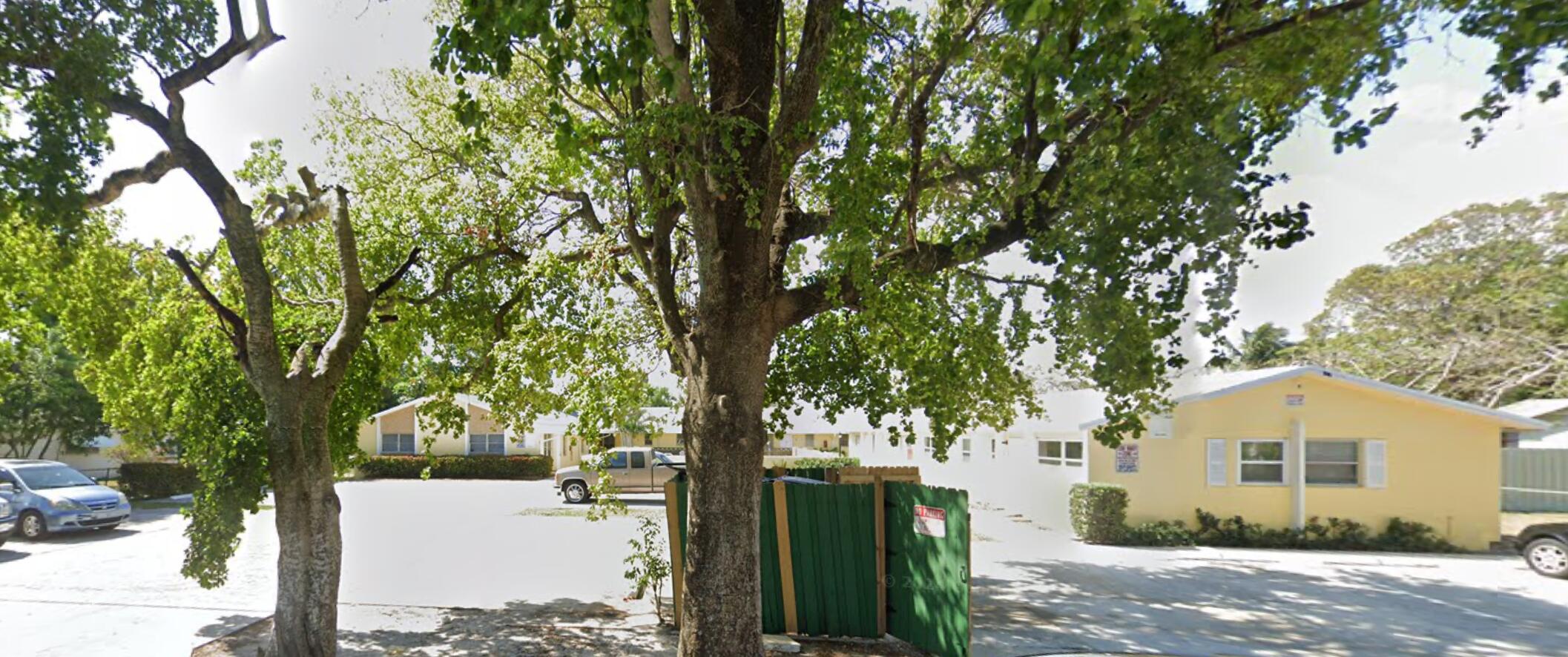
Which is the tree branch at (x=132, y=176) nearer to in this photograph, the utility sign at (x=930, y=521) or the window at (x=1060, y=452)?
the utility sign at (x=930, y=521)

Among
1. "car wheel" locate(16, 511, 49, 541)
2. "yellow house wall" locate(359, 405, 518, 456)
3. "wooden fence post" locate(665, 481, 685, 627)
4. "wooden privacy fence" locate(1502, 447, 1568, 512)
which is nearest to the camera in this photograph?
"wooden fence post" locate(665, 481, 685, 627)

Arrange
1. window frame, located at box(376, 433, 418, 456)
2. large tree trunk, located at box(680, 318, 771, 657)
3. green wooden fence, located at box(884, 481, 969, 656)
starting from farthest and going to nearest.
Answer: window frame, located at box(376, 433, 418, 456)
green wooden fence, located at box(884, 481, 969, 656)
large tree trunk, located at box(680, 318, 771, 657)

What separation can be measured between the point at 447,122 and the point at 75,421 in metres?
29.2

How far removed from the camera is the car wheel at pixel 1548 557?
39.5 ft

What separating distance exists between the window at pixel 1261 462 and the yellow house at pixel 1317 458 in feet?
0.07

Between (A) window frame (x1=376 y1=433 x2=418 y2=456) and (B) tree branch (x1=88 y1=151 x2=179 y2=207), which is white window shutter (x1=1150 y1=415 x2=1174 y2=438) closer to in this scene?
(B) tree branch (x1=88 y1=151 x2=179 y2=207)

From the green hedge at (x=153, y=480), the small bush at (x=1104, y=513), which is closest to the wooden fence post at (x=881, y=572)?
the small bush at (x=1104, y=513)

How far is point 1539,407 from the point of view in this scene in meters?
21.1

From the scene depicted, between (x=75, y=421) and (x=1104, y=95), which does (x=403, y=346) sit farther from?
(x=75, y=421)

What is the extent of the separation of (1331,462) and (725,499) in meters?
15.0

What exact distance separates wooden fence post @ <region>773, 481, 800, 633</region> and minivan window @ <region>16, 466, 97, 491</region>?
16233 millimetres

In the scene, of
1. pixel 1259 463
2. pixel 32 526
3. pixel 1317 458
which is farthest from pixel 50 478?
pixel 1317 458

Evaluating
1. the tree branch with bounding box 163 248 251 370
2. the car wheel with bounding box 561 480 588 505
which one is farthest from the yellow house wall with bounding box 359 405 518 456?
the tree branch with bounding box 163 248 251 370

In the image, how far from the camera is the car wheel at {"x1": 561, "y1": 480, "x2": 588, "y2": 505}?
22.2m
